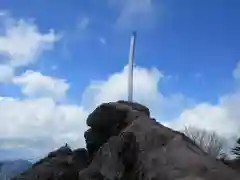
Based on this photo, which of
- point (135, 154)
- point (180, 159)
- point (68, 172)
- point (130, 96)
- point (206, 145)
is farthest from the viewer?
point (206, 145)

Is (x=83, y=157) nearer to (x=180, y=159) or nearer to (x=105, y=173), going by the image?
(x=105, y=173)

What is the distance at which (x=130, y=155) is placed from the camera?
1633 cm

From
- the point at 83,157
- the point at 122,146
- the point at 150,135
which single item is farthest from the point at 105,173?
the point at 83,157

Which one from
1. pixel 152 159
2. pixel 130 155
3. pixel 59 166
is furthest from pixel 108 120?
pixel 152 159

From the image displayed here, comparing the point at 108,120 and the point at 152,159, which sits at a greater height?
the point at 108,120

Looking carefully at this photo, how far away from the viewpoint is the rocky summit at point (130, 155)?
1355cm

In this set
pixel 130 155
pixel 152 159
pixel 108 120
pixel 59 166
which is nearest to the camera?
pixel 152 159

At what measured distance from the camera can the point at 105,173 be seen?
54.3 feet

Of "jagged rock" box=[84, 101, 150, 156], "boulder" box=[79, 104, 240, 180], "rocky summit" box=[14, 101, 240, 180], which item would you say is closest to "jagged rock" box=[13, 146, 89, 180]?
"rocky summit" box=[14, 101, 240, 180]

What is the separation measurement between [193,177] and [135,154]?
3786mm

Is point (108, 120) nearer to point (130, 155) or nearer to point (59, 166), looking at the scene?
point (59, 166)

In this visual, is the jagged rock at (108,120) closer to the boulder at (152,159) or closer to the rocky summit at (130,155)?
the rocky summit at (130,155)

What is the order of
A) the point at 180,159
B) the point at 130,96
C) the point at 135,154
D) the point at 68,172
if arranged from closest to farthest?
the point at 180,159, the point at 135,154, the point at 68,172, the point at 130,96

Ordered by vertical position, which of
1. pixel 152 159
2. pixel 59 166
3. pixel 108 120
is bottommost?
pixel 152 159
